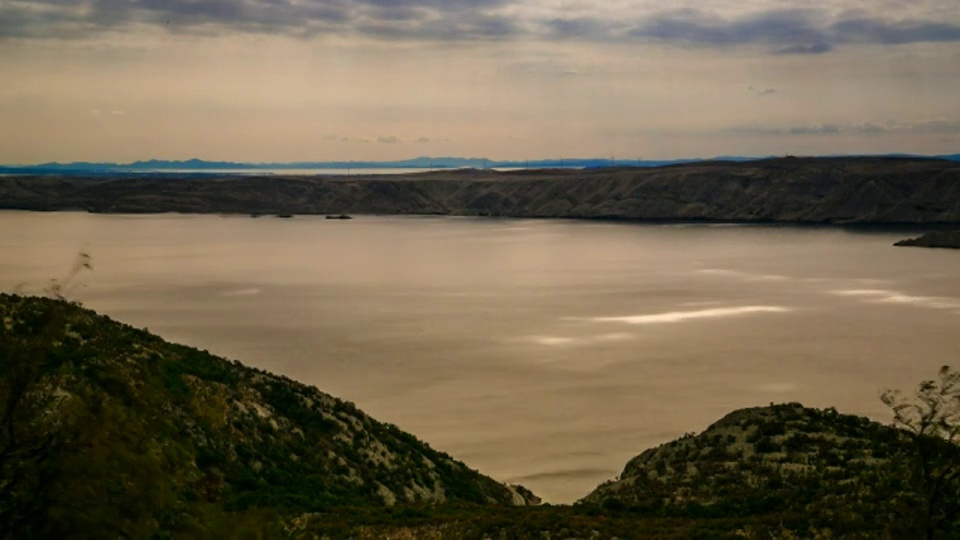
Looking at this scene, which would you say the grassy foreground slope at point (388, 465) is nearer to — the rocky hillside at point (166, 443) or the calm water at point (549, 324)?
the rocky hillside at point (166, 443)

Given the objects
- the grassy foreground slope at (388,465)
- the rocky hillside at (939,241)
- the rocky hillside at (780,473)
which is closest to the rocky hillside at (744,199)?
the rocky hillside at (939,241)

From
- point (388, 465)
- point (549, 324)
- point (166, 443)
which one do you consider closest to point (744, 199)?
point (549, 324)

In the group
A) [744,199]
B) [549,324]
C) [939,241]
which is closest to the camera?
[549,324]

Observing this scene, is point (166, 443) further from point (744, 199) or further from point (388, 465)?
point (744, 199)

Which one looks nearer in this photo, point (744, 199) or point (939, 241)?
point (939, 241)

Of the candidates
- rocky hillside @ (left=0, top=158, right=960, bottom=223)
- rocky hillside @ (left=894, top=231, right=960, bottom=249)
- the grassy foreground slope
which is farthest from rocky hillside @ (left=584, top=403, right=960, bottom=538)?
rocky hillside @ (left=0, top=158, right=960, bottom=223)

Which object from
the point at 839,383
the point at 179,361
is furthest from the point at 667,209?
the point at 179,361
